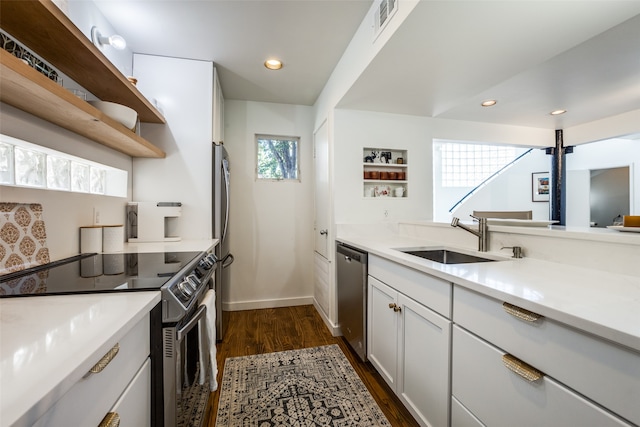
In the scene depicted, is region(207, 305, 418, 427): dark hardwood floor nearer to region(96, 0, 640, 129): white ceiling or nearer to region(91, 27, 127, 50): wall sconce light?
region(96, 0, 640, 129): white ceiling

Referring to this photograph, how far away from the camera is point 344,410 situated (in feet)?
5.01

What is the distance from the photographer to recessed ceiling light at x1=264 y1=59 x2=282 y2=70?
7.66 ft

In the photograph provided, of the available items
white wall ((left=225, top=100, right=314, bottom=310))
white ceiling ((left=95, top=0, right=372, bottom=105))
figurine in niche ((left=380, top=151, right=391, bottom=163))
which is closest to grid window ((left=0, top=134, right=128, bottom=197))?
white ceiling ((left=95, top=0, right=372, bottom=105))

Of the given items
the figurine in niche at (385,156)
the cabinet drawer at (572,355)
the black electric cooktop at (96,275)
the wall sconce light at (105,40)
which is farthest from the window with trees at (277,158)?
the cabinet drawer at (572,355)

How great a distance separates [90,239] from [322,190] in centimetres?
192

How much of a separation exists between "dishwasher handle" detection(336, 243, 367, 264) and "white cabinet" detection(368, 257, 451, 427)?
5.3 inches

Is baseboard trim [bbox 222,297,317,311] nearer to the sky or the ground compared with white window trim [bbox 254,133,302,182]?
nearer to the ground

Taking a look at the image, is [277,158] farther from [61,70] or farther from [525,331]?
[525,331]

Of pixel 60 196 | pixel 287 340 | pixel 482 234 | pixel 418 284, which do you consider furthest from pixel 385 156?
pixel 60 196

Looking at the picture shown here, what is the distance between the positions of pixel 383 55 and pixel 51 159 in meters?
1.87

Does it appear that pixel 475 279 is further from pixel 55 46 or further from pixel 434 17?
pixel 55 46

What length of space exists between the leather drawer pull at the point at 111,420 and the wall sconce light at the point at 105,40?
1939 millimetres

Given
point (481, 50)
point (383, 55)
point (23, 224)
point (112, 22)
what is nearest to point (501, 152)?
point (481, 50)

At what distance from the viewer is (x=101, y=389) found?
1.96 feet
